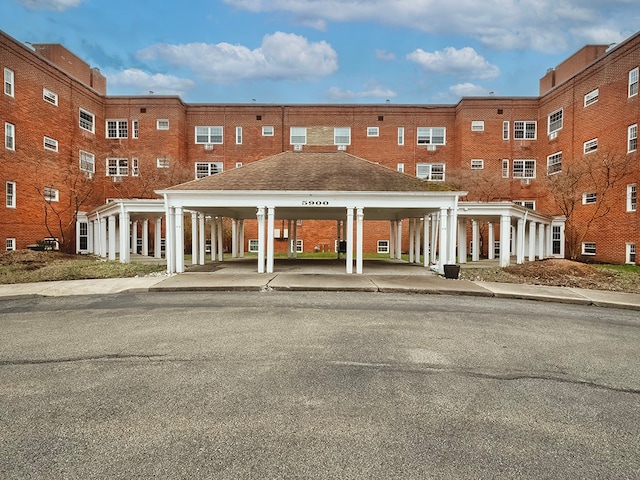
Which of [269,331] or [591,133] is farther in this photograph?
[591,133]

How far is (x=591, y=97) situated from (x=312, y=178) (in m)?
20.7

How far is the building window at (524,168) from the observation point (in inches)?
1291

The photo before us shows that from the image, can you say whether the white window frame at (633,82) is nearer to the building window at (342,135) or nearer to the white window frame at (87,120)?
the building window at (342,135)

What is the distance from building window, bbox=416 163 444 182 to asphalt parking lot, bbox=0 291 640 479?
26.7 metres

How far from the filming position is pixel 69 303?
35.2 feet

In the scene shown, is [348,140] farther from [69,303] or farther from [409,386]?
[409,386]

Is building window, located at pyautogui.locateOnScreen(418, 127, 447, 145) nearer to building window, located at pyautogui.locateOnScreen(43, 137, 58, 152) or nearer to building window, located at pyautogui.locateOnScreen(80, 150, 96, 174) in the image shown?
building window, located at pyautogui.locateOnScreen(80, 150, 96, 174)

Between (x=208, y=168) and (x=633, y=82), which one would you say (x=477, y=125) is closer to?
(x=633, y=82)

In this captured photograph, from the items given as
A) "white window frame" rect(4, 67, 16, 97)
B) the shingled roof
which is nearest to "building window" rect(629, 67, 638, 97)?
the shingled roof

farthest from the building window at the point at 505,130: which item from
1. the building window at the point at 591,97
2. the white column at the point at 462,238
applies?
the white column at the point at 462,238

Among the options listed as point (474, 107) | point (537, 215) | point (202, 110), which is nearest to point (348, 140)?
point (474, 107)

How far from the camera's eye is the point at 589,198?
2634 centimetres

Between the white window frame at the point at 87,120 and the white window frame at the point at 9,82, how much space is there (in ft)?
19.6

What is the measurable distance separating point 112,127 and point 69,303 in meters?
26.8
